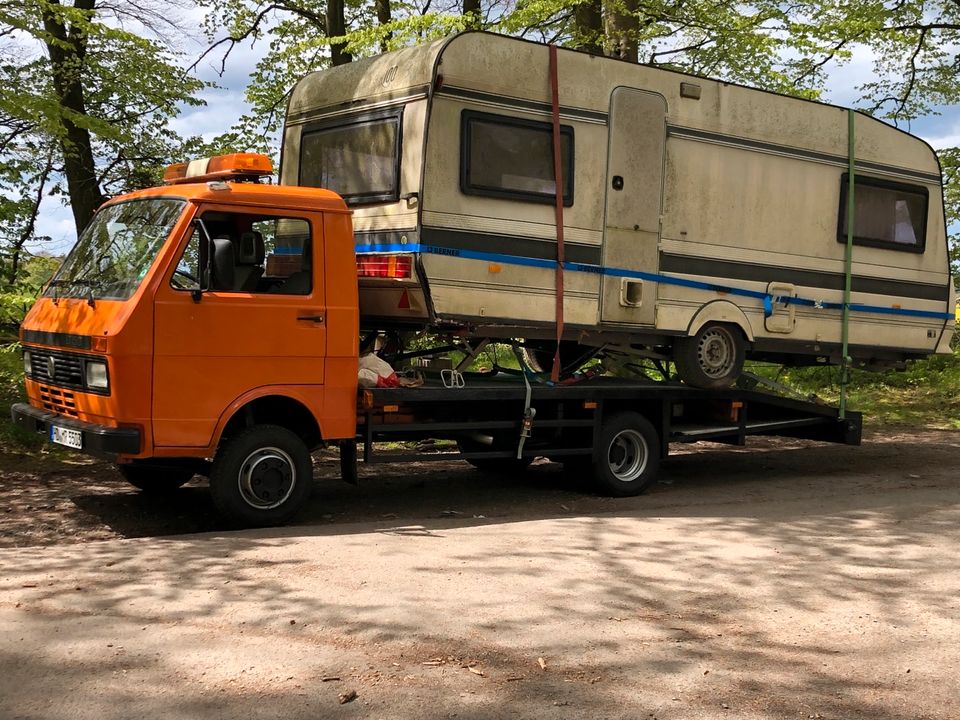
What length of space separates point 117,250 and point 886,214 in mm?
7818

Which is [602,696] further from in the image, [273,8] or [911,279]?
[273,8]

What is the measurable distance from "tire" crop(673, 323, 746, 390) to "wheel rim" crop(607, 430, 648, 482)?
2.67 ft

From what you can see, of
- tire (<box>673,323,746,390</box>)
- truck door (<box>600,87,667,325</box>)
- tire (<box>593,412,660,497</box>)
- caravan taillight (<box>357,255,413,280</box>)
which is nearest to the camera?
caravan taillight (<box>357,255,413,280</box>)

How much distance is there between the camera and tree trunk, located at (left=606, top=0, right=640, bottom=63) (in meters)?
16.3

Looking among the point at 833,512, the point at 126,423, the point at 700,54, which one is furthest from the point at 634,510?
the point at 700,54

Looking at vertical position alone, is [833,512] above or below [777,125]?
below

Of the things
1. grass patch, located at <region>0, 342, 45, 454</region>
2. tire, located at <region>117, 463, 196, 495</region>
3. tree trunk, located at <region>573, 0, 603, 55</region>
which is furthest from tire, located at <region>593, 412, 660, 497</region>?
tree trunk, located at <region>573, 0, 603, 55</region>

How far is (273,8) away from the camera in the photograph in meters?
20.4

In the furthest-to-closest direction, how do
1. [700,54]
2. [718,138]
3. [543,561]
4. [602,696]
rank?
[700,54] → [718,138] → [543,561] → [602,696]

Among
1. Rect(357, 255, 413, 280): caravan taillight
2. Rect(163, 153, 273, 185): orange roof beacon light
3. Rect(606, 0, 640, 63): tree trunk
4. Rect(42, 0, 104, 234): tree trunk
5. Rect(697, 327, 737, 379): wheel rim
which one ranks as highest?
Rect(606, 0, 640, 63): tree trunk

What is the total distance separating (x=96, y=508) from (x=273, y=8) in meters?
13.8

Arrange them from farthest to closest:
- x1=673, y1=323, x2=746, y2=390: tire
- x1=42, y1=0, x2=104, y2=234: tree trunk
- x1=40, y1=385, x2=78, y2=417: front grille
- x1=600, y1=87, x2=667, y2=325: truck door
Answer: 1. x1=42, y1=0, x2=104, y2=234: tree trunk
2. x1=673, y1=323, x2=746, y2=390: tire
3. x1=600, y1=87, x2=667, y2=325: truck door
4. x1=40, y1=385, x2=78, y2=417: front grille

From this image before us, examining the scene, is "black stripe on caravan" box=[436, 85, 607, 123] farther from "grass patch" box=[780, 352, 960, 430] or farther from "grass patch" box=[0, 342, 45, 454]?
"grass patch" box=[780, 352, 960, 430]

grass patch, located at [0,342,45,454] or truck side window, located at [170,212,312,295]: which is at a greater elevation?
truck side window, located at [170,212,312,295]
